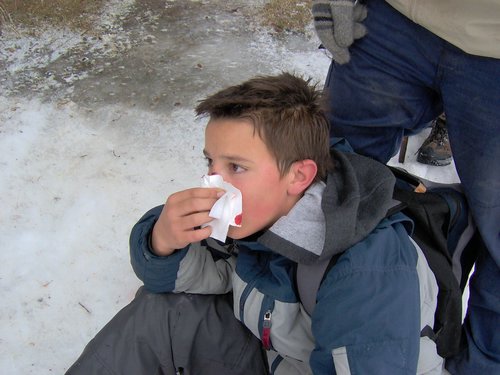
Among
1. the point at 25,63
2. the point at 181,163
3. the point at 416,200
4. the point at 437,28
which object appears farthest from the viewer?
the point at 25,63

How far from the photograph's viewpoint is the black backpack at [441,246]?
4.90 ft

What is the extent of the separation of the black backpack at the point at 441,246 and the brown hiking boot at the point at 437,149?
110cm

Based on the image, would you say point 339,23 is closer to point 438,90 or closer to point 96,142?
point 438,90

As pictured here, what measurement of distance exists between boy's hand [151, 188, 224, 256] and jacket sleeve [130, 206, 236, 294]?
8cm

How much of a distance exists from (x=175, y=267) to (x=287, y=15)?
9.03 ft

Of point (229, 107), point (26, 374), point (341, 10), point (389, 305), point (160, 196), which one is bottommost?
point (26, 374)

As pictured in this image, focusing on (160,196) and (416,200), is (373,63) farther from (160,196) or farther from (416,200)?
(160,196)

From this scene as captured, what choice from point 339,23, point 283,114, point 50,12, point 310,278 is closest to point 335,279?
point 310,278

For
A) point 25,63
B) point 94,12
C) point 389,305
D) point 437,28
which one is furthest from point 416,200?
point 94,12

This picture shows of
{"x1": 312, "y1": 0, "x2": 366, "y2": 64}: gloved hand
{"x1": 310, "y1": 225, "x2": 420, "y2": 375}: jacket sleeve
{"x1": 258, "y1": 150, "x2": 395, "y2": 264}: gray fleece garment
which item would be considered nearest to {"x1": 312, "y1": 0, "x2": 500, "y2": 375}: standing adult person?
{"x1": 312, "y1": 0, "x2": 366, "y2": 64}: gloved hand

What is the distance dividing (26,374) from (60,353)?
0.47 ft

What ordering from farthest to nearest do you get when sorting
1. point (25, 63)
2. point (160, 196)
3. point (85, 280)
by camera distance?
point (25, 63) → point (160, 196) → point (85, 280)

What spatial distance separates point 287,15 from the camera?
3.88 metres

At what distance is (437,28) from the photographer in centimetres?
149
